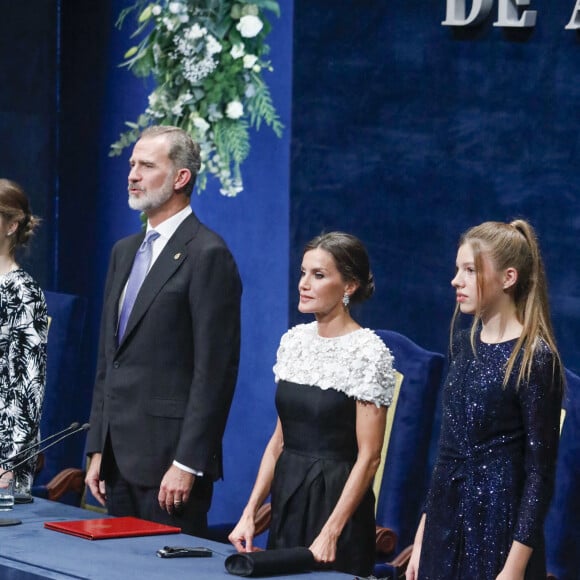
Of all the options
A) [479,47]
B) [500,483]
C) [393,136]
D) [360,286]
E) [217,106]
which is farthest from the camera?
[217,106]

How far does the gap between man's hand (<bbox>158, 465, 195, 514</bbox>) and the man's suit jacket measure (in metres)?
0.05

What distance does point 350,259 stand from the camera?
3.29 m

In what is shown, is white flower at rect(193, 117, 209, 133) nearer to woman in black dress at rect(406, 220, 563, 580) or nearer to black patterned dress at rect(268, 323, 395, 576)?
black patterned dress at rect(268, 323, 395, 576)

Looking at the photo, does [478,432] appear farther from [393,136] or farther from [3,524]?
[393,136]

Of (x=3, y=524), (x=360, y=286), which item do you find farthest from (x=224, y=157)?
(x=3, y=524)

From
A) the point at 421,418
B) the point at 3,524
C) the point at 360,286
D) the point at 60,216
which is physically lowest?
the point at 3,524

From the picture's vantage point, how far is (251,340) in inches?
185

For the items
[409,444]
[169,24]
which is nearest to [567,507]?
[409,444]

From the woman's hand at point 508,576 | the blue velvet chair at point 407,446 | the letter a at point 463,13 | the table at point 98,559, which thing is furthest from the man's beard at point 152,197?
the woman's hand at point 508,576

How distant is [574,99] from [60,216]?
2.69 metres

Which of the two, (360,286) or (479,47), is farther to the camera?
(479,47)

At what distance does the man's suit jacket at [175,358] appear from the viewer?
3.33 m

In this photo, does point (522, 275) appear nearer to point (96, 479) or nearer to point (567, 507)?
point (567, 507)

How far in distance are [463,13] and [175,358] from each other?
1340 mm
